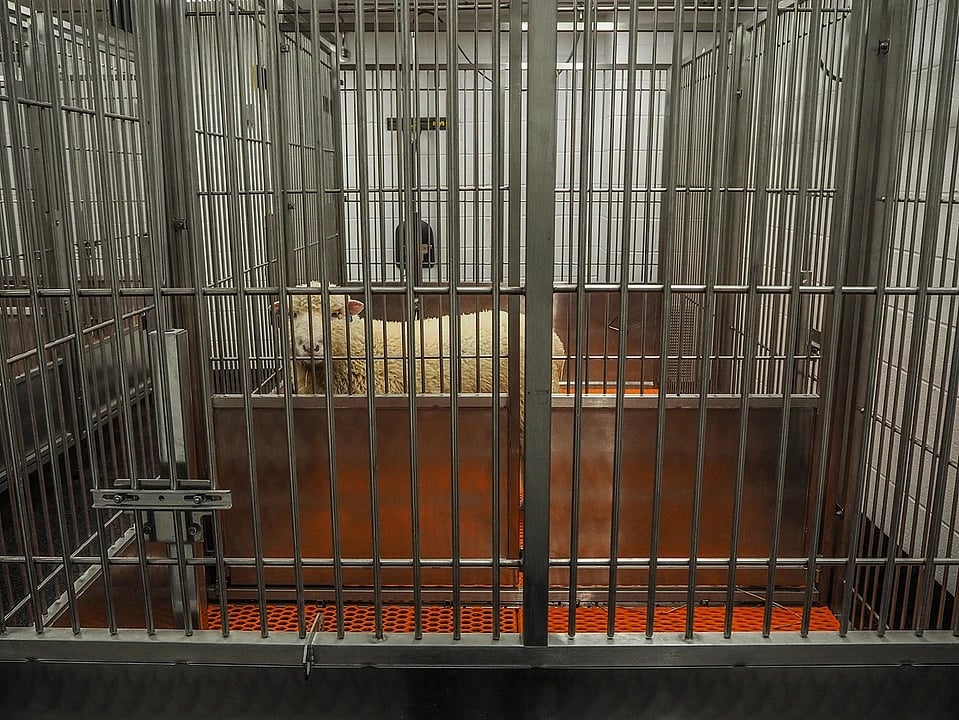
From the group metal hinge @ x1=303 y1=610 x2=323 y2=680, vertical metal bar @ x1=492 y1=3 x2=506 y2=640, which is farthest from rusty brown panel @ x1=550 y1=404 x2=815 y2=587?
metal hinge @ x1=303 y1=610 x2=323 y2=680

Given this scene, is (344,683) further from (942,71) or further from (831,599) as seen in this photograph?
(831,599)

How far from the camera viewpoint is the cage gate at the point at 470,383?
1.40 m

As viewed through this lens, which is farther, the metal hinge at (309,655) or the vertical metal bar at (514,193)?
the metal hinge at (309,655)

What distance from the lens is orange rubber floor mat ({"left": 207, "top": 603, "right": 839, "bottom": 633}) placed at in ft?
8.16

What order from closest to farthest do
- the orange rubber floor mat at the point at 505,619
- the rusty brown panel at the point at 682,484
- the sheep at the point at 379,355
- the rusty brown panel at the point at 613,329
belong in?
the orange rubber floor mat at the point at 505,619 < the rusty brown panel at the point at 682,484 < the sheep at the point at 379,355 < the rusty brown panel at the point at 613,329

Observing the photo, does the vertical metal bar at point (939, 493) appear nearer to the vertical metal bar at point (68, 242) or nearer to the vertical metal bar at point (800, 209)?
the vertical metal bar at point (800, 209)

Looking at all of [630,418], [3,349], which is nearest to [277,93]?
[3,349]

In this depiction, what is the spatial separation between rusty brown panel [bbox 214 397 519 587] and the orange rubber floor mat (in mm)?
116

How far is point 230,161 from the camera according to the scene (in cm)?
141

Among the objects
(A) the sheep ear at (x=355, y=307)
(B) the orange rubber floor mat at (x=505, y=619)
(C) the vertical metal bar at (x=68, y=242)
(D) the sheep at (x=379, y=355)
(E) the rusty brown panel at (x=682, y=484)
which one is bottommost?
(B) the orange rubber floor mat at (x=505, y=619)

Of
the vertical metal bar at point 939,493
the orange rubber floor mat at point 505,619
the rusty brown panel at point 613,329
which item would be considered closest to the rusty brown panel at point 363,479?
the orange rubber floor mat at point 505,619

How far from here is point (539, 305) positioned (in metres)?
1.39

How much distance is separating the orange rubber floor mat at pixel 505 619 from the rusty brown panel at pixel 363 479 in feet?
0.38

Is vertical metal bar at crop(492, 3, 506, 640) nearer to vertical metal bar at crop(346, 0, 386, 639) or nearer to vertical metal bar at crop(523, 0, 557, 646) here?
vertical metal bar at crop(523, 0, 557, 646)
